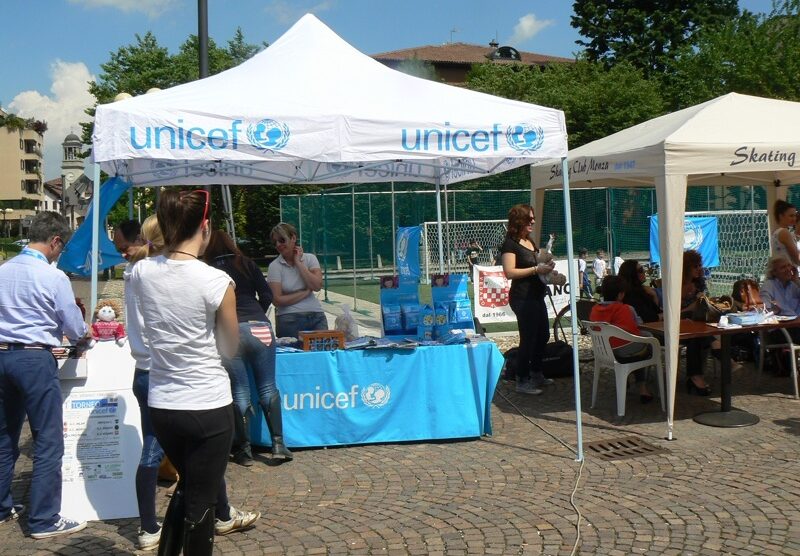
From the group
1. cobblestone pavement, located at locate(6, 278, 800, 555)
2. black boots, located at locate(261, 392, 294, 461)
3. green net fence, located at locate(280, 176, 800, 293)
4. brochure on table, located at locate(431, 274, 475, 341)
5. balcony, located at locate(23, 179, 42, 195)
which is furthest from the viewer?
balcony, located at locate(23, 179, 42, 195)

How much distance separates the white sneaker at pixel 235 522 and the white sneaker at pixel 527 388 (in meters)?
3.95

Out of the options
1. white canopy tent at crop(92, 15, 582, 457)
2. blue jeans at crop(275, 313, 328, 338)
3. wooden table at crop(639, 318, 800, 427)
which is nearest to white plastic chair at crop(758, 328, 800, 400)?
wooden table at crop(639, 318, 800, 427)

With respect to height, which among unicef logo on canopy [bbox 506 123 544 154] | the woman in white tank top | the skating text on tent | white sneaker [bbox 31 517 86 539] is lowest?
white sneaker [bbox 31 517 86 539]

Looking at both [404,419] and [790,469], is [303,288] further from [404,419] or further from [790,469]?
[790,469]

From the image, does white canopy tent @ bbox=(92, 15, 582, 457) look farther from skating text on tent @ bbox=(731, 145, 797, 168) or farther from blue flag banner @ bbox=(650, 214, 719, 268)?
blue flag banner @ bbox=(650, 214, 719, 268)

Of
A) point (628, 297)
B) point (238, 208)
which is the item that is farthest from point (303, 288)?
point (238, 208)

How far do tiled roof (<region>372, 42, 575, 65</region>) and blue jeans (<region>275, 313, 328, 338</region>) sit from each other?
5768 cm

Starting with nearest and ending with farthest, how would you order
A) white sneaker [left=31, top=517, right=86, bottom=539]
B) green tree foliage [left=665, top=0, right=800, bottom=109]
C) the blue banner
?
white sneaker [left=31, top=517, right=86, bottom=539] < the blue banner < green tree foliage [left=665, top=0, right=800, bottom=109]

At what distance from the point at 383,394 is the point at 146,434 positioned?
2.40 metres

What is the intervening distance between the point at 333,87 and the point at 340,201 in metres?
14.7

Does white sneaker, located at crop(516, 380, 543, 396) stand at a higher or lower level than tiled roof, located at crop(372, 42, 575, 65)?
lower

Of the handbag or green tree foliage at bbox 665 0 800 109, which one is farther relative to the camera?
green tree foliage at bbox 665 0 800 109

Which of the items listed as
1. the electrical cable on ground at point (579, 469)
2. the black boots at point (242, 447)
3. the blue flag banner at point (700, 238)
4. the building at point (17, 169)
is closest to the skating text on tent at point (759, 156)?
the electrical cable on ground at point (579, 469)

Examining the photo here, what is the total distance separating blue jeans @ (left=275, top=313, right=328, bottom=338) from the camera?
6738 millimetres
